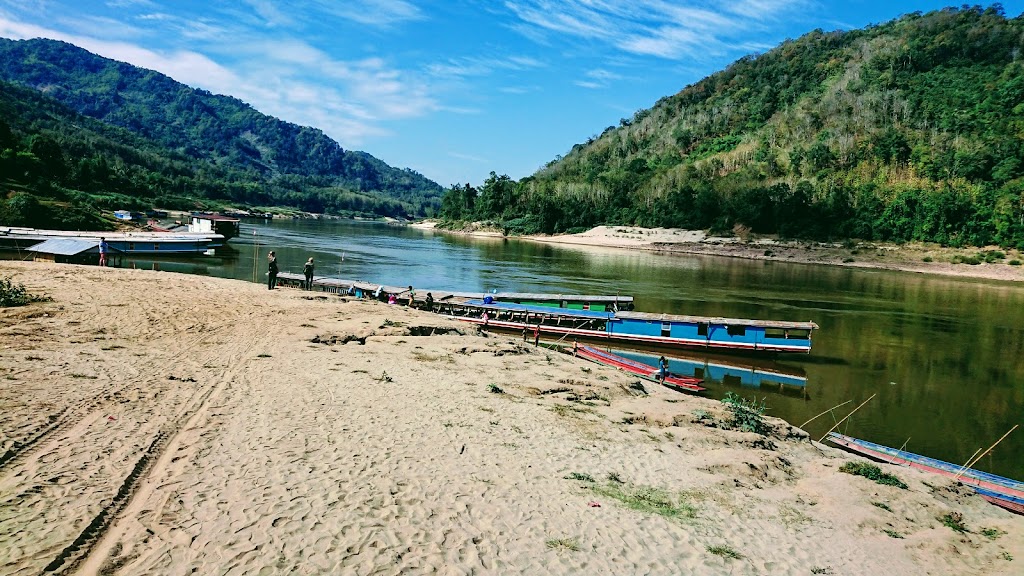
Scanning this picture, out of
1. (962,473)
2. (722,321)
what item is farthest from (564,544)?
(722,321)

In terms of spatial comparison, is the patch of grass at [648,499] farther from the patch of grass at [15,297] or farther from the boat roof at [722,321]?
the patch of grass at [15,297]

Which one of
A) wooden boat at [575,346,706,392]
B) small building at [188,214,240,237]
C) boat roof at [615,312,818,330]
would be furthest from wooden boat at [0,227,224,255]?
boat roof at [615,312,818,330]

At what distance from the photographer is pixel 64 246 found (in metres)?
40.1

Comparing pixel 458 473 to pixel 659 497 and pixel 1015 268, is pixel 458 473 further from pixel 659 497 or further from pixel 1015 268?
pixel 1015 268

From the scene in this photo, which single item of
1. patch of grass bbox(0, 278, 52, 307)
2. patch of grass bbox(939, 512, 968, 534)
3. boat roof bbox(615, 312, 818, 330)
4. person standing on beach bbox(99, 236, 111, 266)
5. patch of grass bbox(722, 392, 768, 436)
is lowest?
patch of grass bbox(939, 512, 968, 534)

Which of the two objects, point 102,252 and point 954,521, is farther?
point 102,252

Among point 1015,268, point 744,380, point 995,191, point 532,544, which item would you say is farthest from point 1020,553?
point 995,191

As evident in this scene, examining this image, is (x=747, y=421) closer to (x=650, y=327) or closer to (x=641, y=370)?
(x=641, y=370)

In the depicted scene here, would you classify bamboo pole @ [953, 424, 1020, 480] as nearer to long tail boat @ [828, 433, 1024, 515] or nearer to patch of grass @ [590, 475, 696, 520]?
long tail boat @ [828, 433, 1024, 515]

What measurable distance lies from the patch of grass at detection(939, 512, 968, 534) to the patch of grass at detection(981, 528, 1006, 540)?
0.29 m

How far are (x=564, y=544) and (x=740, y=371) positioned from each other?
22.2 metres

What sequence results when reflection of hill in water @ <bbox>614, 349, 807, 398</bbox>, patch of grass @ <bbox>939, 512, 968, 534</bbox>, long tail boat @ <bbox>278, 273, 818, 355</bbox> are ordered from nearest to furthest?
patch of grass @ <bbox>939, 512, 968, 534</bbox>, reflection of hill in water @ <bbox>614, 349, 807, 398</bbox>, long tail boat @ <bbox>278, 273, 818, 355</bbox>

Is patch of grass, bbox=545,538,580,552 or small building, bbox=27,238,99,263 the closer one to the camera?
patch of grass, bbox=545,538,580,552

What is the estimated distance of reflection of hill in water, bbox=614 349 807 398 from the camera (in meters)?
25.7
